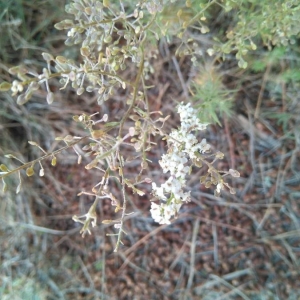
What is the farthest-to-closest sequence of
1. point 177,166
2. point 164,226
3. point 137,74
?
point 164,226
point 137,74
point 177,166

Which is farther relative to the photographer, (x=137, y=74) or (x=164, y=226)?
(x=164, y=226)

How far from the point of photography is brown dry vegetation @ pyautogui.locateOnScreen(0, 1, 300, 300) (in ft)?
5.87

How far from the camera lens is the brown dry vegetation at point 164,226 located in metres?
1.79

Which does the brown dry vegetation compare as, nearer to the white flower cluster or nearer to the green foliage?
the green foliage

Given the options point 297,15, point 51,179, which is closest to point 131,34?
point 297,15

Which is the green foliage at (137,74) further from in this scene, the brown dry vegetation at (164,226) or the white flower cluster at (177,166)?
the brown dry vegetation at (164,226)

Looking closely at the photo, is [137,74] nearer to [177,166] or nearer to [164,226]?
[177,166]

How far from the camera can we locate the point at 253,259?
5.94 ft

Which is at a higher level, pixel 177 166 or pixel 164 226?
pixel 177 166

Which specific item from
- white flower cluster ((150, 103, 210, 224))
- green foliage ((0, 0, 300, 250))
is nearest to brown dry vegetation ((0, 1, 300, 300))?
green foliage ((0, 0, 300, 250))

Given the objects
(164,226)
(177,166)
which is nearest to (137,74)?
(177,166)

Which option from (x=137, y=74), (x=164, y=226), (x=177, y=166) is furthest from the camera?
(x=164, y=226)

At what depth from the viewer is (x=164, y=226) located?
186 centimetres

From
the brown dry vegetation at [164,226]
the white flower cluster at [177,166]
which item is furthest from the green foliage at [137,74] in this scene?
the brown dry vegetation at [164,226]
